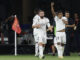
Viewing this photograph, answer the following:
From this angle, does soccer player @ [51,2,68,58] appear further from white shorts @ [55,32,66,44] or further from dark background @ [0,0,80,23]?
dark background @ [0,0,80,23]

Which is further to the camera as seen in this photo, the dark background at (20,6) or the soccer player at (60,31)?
the dark background at (20,6)

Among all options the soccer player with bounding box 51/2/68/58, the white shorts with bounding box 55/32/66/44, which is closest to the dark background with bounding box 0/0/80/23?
the soccer player with bounding box 51/2/68/58

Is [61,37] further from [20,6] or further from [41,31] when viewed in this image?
[20,6]

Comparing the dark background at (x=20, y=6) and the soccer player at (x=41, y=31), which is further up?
the dark background at (x=20, y=6)

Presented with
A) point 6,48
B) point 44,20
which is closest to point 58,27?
point 44,20

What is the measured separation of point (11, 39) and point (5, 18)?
1.20 m

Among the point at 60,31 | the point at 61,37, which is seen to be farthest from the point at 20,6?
the point at 61,37

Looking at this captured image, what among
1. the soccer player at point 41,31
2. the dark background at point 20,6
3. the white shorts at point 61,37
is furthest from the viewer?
the dark background at point 20,6

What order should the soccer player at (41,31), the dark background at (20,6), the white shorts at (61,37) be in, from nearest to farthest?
the soccer player at (41,31) → the white shorts at (61,37) → the dark background at (20,6)

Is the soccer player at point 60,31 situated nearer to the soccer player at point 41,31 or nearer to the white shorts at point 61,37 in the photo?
the white shorts at point 61,37

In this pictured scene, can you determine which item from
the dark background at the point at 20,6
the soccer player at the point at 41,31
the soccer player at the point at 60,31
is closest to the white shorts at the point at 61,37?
the soccer player at the point at 60,31

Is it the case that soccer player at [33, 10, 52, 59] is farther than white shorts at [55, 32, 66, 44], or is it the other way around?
white shorts at [55, 32, 66, 44]

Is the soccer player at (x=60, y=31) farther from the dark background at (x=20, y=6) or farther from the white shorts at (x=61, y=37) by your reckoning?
the dark background at (x=20, y=6)

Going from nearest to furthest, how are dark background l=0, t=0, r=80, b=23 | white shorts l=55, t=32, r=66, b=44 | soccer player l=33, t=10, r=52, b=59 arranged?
soccer player l=33, t=10, r=52, b=59 → white shorts l=55, t=32, r=66, b=44 → dark background l=0, t=0, r=80, b=23
